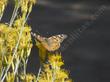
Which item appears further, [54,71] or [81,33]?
[81,33]

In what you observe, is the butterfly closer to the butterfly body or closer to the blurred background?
the butterfly body

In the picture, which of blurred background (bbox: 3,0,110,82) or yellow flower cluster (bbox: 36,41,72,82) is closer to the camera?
yellow flower cluster (bbox: 36,41,72,82)

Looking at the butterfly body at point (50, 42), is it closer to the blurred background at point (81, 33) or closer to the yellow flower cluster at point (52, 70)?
the yellow flower cluster at point (52, 70)

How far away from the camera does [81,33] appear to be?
5.59 meters

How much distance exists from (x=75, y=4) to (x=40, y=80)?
4839 mm

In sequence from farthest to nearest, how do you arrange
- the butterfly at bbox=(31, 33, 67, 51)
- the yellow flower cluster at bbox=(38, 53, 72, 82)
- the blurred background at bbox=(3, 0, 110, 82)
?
the blurred background at bbox=(3, 0, 110, 82), the butterfly at bbox=(31, 33, 67, 51), the yellow flower cluster at bbox=(38, 53, 72, 82)

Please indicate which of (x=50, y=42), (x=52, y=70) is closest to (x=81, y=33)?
(x=50, y=42)

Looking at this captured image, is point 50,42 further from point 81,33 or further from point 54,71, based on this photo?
point 81,33

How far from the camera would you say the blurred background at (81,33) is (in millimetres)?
4727

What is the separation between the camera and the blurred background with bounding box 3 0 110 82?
15.5ft

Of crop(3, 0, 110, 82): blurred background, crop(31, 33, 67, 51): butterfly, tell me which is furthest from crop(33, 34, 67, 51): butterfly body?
crop(3, 0, 110, 82): blurred background

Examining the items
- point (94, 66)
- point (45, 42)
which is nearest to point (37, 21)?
point (94, 66)

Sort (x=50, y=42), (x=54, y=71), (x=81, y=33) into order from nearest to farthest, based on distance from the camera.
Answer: (x=54, y=71)
(x=50, y=42)
(x=81, y=33)

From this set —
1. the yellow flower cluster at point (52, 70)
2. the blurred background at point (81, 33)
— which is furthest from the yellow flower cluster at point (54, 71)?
the blurred background at point (81, 33)
